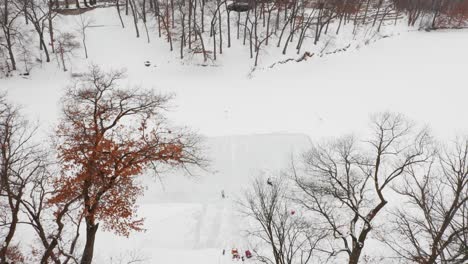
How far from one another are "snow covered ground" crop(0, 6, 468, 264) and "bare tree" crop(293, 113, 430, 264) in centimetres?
395

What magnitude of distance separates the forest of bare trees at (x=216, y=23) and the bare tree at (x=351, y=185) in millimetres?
19471

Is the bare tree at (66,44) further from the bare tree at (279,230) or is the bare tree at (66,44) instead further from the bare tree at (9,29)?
the bare tree at (279,230)

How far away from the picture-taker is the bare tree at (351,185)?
1434cm

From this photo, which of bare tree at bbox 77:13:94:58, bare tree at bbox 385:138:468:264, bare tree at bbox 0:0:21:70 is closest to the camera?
bare tree at bbox 385:138:468:264

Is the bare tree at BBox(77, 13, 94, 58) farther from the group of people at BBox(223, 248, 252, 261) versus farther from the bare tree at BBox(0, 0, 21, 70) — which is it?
the group of people at BBox(223, 248, 252, 261)

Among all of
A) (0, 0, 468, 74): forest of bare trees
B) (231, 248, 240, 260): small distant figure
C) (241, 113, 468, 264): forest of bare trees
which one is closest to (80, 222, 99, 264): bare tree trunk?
(231, 248, 240, 260): small distant figure

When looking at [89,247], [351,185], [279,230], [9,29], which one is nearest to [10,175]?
[89,247]

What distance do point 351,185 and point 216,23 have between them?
1244 inches

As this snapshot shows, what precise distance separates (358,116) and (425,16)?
26656 mm

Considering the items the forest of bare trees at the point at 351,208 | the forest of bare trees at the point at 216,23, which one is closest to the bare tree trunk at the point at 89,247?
the forest of bare trees at the point at 351,208

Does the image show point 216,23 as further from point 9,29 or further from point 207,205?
point 207,205

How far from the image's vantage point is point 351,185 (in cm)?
1536

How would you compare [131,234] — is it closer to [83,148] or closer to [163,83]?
[83,148]

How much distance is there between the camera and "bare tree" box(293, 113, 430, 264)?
47.0 ft
